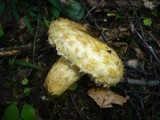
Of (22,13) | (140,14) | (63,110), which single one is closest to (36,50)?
(22,13)

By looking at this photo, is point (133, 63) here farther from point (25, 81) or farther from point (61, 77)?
point (25, 81)

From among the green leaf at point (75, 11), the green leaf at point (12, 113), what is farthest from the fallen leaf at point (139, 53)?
the green leaf at point (12, 113)

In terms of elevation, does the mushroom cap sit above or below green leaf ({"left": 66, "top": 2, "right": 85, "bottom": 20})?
above

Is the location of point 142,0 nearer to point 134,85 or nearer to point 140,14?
point 140,14

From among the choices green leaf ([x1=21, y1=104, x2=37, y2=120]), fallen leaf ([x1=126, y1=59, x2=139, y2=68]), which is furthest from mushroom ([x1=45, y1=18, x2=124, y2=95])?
fallen leaf ([x1=126, y1=59, x2=139, y2=68])

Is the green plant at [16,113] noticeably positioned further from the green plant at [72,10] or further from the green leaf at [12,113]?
the green plant at [72,10]

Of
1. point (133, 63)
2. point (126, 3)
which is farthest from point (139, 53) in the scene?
point (126, 3)

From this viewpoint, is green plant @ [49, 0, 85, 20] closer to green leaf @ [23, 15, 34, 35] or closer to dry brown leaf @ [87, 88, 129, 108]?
green leaf @ [23, 15, 34, 35]

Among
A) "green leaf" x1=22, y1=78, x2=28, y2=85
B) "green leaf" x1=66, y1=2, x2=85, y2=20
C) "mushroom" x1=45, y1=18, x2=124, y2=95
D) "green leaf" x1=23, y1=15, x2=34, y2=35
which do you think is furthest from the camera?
"green leaf" x1=66, y1=2, x2=85, y2=20
